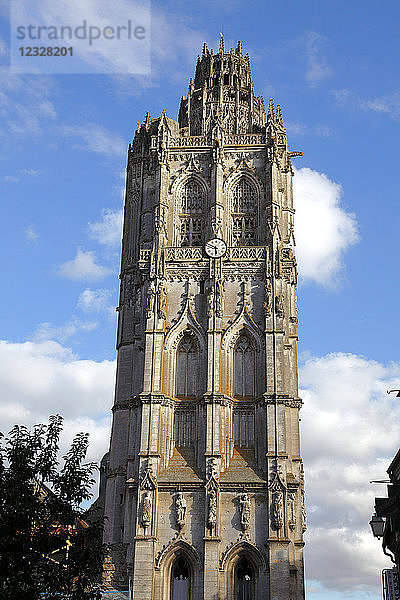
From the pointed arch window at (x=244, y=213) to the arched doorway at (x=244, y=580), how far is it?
2294 centimetres

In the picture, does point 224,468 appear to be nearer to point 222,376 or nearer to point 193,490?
point 193,490

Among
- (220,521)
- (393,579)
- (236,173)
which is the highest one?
(236,173)

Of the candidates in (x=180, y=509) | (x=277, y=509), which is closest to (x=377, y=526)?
(x=277, y=509)

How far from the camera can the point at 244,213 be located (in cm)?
5962

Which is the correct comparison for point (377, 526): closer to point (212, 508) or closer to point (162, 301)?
point (212, 508)

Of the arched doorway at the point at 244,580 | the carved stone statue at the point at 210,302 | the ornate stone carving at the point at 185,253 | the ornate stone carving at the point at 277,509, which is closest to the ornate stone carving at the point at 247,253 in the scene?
the ornate stone carving at the point at 185,253

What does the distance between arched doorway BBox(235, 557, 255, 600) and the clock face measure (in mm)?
21094

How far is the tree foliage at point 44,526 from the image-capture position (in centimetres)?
1925

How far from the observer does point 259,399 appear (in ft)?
169

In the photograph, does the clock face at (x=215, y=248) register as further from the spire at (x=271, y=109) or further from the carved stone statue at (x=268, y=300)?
the spire at (x=271, y=109)

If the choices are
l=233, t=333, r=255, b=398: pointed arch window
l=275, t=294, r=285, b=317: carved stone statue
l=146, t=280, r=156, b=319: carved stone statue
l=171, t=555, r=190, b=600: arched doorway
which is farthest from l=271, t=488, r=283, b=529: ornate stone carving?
l=146, t=280, r=156, b=319: carved stone statue

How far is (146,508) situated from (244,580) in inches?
292

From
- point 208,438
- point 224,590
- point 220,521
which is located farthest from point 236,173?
point 224,590

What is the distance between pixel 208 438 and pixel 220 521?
5256mm
